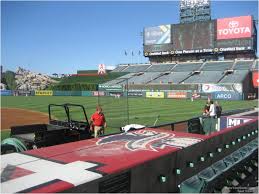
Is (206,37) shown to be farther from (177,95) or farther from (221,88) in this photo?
(177,95)

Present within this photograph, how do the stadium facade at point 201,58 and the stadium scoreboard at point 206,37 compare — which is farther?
the stadium scoreboard at point 206,37

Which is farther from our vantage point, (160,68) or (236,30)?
(160,68)

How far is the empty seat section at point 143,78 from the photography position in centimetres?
6173

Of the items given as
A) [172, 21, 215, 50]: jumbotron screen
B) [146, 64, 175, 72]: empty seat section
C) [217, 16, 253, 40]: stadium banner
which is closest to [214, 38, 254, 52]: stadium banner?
[217, 16, 253, 40]: stadium banner

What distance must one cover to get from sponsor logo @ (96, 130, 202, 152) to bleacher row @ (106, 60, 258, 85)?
1775 inches

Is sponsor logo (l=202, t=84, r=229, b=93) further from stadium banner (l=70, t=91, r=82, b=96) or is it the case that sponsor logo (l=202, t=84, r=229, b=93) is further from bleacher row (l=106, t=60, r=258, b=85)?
stadium banner (l=70, t=91, r=82, b=96)

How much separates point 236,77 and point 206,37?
13.2m

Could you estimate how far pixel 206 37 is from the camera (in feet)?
206

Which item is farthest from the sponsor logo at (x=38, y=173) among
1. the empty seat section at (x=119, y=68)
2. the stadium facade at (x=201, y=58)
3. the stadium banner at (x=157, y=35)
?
the empty seat section at (x=119, y=68)

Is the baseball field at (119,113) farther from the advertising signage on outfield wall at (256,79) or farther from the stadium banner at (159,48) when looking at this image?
the stadium banner at (159,48)

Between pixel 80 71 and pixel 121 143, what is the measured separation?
87.7 meters

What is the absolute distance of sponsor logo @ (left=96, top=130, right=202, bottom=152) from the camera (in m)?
5.70

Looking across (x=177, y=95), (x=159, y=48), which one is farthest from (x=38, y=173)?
(x=159, y=48)

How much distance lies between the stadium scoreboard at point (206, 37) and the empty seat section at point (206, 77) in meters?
5.74
